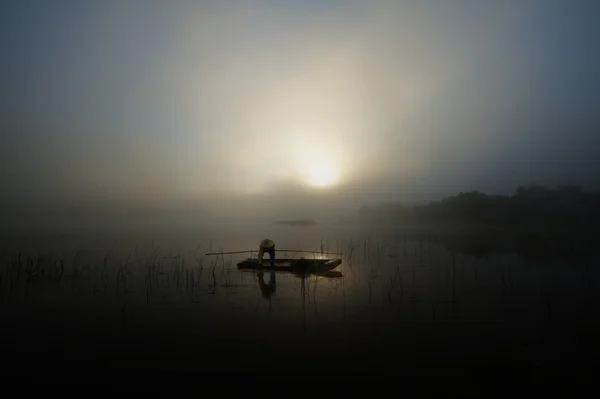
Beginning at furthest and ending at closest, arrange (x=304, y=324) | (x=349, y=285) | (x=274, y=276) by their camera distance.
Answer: (x=274, y=276), (x=349, y=285), (x=304, y=324)

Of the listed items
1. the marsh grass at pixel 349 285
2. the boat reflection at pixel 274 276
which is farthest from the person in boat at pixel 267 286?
the marsh grass at pixel 349 285

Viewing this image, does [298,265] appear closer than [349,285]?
No

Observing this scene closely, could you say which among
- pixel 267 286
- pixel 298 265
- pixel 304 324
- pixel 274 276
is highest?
pixel 298 265

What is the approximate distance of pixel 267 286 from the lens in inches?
621

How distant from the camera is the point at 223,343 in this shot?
30.0ft

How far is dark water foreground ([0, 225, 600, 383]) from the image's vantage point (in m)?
7.70

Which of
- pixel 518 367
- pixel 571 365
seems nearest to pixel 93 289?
pixel 518 367

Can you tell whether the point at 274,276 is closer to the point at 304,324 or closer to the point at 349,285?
the point at 349,285

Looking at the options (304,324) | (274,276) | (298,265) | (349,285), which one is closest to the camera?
(304,324)

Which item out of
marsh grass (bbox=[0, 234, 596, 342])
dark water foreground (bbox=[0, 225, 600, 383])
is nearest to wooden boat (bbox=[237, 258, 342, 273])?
dark water foreground (bbox=[0, 225, 600, 383])

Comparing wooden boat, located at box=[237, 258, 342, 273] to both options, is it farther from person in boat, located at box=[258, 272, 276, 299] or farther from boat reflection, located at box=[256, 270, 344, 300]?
person in boat, located at box=[258, 272, 276, 299]

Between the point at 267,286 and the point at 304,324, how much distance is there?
543 cm

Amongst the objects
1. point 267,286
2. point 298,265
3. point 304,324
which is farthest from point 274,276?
point 304,324

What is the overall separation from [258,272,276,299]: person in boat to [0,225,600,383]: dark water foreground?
5 centimetres
